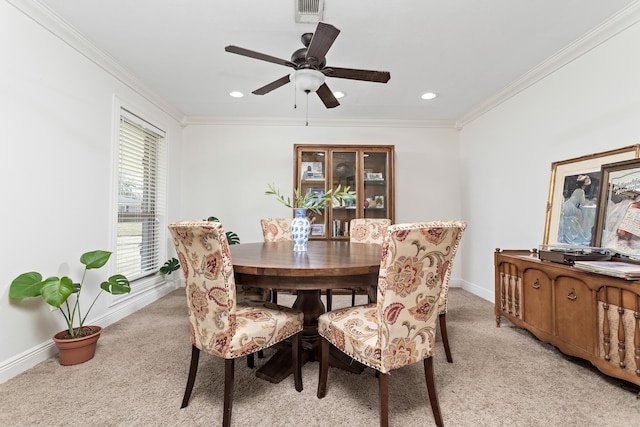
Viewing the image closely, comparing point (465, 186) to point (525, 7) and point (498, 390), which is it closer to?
point (525, 7)

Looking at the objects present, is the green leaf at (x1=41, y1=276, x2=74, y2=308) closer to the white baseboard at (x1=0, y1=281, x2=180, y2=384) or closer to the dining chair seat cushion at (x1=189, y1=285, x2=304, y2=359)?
the white baseboard at (x1=0, y1=281, x2=180, y2=384)

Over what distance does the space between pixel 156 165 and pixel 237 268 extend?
9.38 feet

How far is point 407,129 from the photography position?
420 cm

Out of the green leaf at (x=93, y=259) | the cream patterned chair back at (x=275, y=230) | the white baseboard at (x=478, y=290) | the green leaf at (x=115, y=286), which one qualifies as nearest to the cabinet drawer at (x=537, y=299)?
the white baseboard at (x=478, y=290)

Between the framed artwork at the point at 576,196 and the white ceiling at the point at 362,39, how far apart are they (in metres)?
0.90

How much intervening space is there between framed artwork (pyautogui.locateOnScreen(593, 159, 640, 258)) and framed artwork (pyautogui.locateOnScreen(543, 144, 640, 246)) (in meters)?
0.06

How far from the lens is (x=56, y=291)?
172cm

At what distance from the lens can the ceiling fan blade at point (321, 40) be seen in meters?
1.55

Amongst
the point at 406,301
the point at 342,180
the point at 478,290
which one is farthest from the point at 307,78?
the point at 478,290

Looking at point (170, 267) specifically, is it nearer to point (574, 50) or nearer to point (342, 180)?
point (342, 180)

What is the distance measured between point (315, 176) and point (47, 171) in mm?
2645

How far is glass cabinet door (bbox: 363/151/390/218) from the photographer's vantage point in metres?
3.94

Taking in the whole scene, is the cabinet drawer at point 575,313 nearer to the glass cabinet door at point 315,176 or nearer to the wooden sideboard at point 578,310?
the wooden sideboard at point 578,310

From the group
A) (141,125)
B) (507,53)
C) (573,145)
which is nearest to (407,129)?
(507,53)
